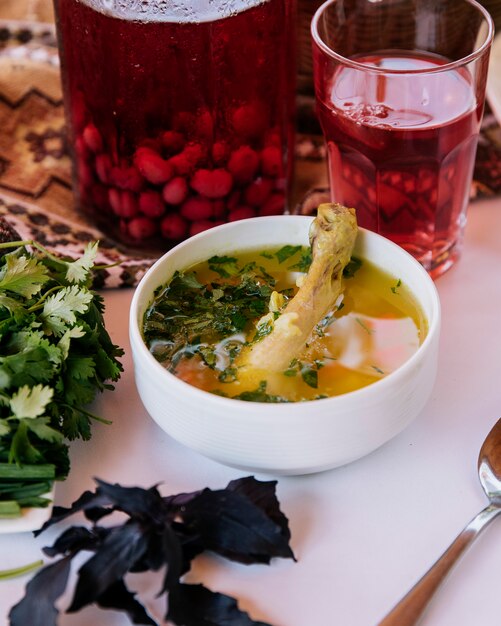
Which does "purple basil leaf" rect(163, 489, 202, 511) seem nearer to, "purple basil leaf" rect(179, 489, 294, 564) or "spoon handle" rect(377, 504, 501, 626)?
"purple basil leaf" rect(179, 489, 294, 564)

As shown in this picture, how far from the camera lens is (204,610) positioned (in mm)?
758

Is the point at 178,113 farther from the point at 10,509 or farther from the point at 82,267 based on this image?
the point at 10,509

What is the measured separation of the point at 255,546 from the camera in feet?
2.60

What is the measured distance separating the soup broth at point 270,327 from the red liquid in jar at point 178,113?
0.14 metres

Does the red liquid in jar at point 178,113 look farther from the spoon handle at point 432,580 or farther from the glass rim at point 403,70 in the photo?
the spoon handle at point 432,580

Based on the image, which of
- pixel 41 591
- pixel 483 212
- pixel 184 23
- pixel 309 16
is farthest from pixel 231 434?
pixel 309 16

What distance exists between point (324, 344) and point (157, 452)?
0.64ft

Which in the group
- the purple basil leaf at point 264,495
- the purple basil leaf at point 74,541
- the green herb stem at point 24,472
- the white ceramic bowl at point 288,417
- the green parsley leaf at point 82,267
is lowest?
the purple basil leaf at point 74,541

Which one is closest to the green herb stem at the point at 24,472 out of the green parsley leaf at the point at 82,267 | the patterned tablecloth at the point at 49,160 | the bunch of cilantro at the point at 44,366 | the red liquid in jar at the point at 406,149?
the bunch of cilantro at the point at 44,366

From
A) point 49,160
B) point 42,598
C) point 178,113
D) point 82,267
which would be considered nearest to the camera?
point 42,598

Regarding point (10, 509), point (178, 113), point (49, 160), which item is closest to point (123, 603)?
point (10, 509)

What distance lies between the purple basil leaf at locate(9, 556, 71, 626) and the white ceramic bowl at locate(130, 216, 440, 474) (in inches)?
6.5

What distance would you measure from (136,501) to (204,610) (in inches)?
4.1

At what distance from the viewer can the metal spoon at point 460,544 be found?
0.77 m
